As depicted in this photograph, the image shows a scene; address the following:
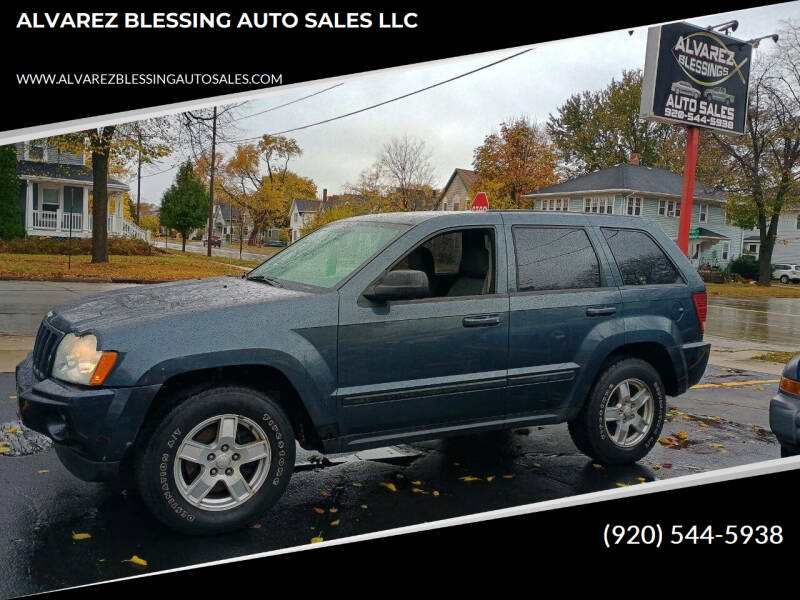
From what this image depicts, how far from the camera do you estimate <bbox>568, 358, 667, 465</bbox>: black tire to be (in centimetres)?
529

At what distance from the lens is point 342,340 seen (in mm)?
4262

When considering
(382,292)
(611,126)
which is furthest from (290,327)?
(611,126)

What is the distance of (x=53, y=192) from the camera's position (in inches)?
1303

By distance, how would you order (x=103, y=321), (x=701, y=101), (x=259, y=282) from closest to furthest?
1. (x=103, y=321)
2. (x=259, y=282)
3. (x=701, y=101)

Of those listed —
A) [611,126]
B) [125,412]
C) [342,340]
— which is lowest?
[125,412]

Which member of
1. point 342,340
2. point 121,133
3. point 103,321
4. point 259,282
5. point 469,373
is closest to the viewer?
point 103,321

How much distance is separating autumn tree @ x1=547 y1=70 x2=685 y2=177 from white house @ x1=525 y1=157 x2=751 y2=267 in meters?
14.8

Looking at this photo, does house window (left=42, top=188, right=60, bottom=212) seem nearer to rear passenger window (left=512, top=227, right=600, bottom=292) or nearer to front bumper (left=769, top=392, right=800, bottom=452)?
rear passenger window (left=512, top=227, right=600, bottom=292)

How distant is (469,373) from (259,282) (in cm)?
163

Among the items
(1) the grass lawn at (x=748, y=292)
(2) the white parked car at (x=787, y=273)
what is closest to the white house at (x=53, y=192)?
(1) the grass lawn at (x=748, y=292)

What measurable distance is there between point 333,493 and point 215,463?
97cm

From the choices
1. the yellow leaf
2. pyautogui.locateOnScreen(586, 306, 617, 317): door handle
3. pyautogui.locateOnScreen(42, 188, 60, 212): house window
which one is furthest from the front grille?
pyautogui.locateOnScreen(42, 188, 60, 212): house window

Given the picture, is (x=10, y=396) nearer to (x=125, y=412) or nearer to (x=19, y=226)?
(x=125, y=412)

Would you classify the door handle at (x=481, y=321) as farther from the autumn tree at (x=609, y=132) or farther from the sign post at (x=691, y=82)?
the autumn tree at (x=609, y=132)
